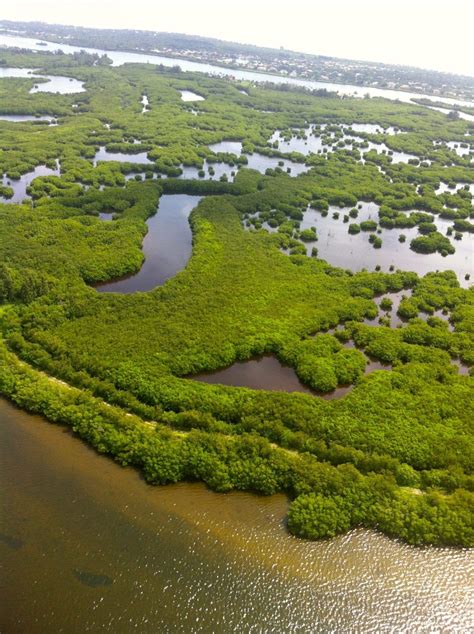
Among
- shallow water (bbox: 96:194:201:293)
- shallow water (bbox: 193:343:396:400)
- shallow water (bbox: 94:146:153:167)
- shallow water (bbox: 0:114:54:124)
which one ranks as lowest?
shallow water (bbox: 193:343:396:400)

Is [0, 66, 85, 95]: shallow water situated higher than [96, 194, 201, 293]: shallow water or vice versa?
[0, 66, 85, 95]: shallow water

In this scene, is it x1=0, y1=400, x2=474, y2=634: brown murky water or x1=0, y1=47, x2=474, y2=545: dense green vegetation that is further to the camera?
x1=0, y1=47, x2=474, y2=545: dense green vegetation

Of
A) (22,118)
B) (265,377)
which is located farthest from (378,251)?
(22,118)

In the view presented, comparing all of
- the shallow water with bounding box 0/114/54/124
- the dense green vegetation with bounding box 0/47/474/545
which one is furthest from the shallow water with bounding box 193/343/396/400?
the shallow water with bounding box 0/114/54/124

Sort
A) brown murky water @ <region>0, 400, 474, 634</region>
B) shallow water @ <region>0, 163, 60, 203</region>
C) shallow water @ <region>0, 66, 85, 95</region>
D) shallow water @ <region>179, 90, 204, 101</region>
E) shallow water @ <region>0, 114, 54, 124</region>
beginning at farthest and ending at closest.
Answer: shallow water @ <region>179, 90, 204, 101</region>, shallow water @ <region>0, 66, 85, 95</region>, shallow water @ <region>0, 114, 54, 124</region>, shallow water @ <region>0, 163, 60, 203</region>, brown murky water @ <region>0, 400, 474, 634</region>

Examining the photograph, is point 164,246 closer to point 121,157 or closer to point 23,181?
point 23,181

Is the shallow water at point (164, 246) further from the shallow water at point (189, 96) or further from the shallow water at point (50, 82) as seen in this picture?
the shallow water at point (50, 82)

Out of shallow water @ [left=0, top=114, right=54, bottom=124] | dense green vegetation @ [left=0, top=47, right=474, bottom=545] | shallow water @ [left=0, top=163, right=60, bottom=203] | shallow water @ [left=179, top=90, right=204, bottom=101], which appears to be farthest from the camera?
shallow water @ [left=179, top=90, right=204, bottom=101]

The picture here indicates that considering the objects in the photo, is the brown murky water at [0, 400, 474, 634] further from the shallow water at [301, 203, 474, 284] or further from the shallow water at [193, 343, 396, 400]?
the shallow water at [301, 203, 474, 284]
